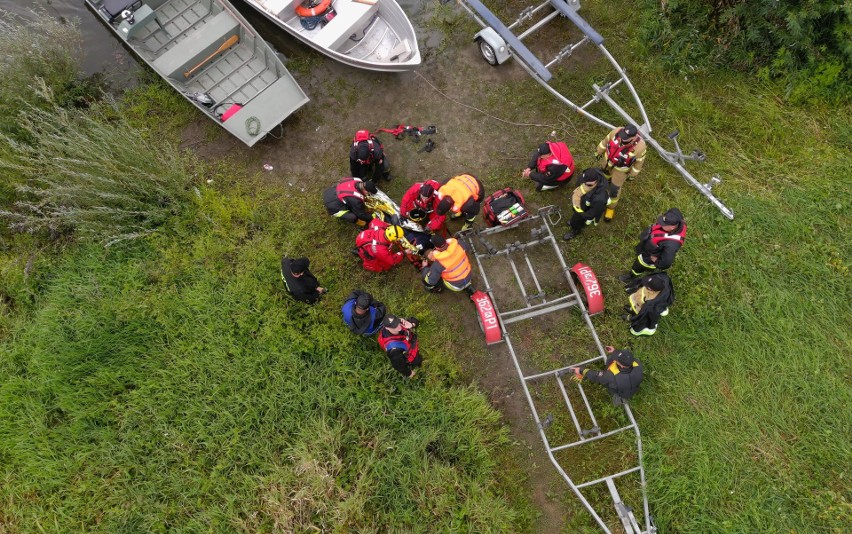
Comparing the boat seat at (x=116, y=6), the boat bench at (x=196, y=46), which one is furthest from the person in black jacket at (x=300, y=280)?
the boat seat at (x=116, y=6)

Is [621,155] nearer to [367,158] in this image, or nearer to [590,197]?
[590,197]

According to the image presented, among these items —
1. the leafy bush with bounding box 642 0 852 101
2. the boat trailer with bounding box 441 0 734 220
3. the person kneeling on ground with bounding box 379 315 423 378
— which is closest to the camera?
the person kneeling on ground with bounding box 379 315 423 378

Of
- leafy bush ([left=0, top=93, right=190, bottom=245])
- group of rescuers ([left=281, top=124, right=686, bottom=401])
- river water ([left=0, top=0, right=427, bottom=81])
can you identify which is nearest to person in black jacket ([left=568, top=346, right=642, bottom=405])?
group of rescuers ([left=281, top=124, right=686, bottom=401])

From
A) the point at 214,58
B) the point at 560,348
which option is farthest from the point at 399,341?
the point at 214,58

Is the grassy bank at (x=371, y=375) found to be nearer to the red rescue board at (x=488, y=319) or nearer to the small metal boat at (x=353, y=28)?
the red rescue board at (x=488, y=319)

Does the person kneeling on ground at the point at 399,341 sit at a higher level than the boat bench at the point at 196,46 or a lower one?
lower

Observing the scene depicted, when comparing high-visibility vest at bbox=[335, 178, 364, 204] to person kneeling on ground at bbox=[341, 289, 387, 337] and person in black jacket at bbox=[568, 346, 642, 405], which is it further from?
person in black jacket at bbox=[568, 346, 642, 405]
